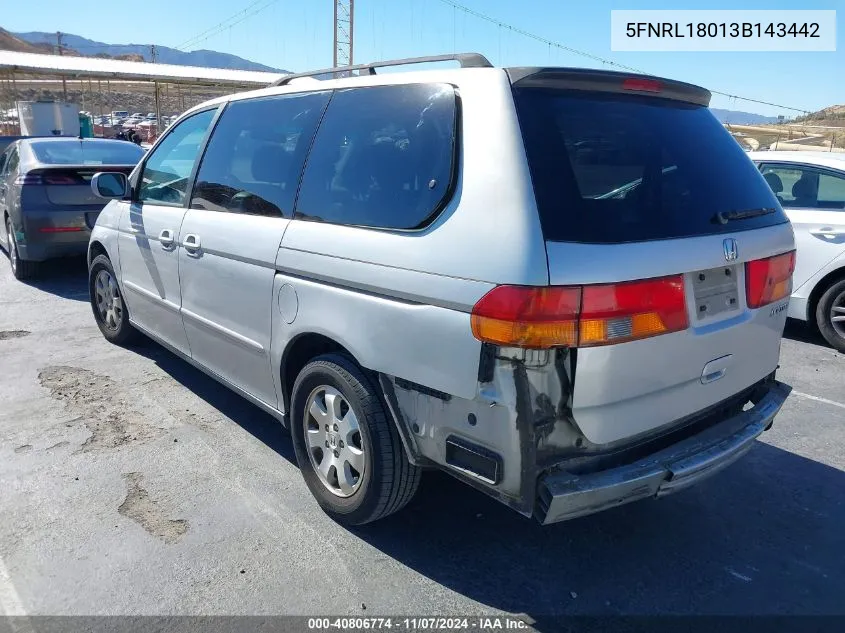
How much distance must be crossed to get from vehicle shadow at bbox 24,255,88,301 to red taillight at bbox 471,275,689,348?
6.25m

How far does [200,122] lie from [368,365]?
2406 mm

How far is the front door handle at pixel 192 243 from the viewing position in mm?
3658

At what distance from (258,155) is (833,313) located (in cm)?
513

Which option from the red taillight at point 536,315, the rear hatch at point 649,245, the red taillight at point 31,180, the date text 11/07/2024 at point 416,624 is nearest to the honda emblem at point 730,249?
the rear hatch at point 649,245

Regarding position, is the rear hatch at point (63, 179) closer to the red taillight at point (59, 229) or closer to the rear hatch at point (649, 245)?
the red taillight at point (59, 229)

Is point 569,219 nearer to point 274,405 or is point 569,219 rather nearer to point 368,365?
point 368,365

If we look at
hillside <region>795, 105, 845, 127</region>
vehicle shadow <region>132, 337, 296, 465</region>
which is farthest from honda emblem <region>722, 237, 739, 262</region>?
hillside <region>795, 105, 845, 127</region>

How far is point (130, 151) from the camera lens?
8.27 meters

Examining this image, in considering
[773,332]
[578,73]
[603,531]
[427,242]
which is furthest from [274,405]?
[773,332]

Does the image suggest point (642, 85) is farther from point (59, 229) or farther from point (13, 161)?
point (13, 161)

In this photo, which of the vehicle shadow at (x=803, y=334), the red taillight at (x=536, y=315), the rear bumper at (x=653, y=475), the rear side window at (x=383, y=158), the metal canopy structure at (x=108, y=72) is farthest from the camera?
the metal canopy structure at (x=108, y=72)

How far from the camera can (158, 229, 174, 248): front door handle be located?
396 centimetres

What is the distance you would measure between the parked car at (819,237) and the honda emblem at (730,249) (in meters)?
3.94

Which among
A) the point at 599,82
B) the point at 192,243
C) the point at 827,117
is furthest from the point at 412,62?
the point at 827,117
